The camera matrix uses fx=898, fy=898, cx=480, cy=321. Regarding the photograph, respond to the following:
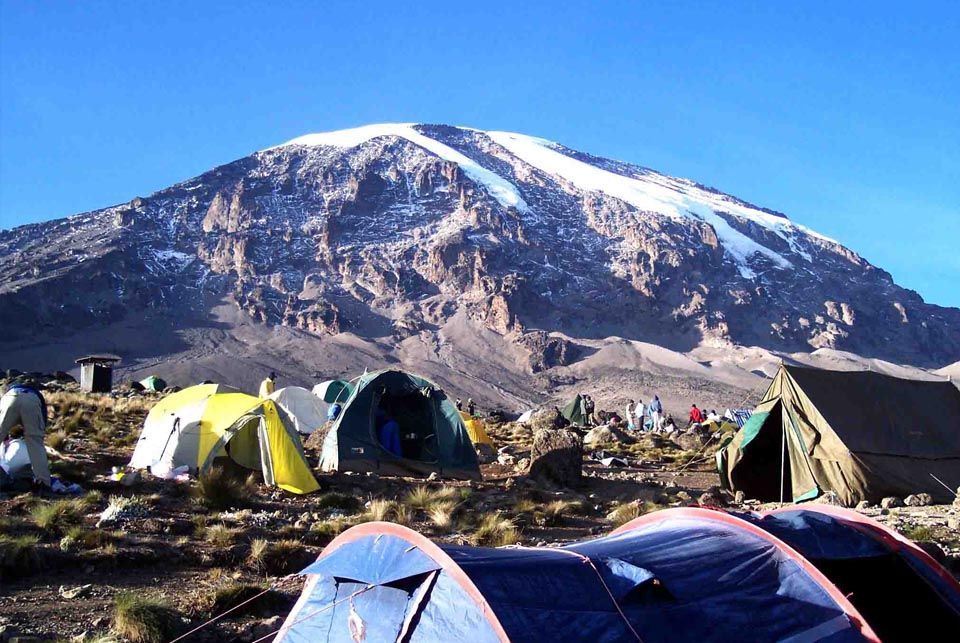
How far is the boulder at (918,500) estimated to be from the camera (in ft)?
40.5

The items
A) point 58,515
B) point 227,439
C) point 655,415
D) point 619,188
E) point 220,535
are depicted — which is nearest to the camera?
point 220,535

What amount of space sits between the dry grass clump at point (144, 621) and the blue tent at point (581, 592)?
1.14 metres

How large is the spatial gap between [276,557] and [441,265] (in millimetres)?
110762

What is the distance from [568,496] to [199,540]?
6.09 meters

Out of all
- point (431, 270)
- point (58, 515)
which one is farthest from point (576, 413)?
point (431, 270)

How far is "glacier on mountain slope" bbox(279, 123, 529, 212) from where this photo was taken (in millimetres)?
145000

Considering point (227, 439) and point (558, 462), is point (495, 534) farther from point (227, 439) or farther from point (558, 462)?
point (558, 462)

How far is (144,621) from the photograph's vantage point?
628cm

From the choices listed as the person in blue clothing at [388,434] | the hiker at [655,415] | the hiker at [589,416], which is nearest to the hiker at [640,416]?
the hiker at [655,415]

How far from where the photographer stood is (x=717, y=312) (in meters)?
116

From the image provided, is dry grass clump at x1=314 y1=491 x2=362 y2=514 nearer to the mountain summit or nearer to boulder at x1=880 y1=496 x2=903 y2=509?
boulder at x1=880 y1=496 x2=903 y2=509

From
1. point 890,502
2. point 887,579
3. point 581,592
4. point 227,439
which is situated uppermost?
point 227,439

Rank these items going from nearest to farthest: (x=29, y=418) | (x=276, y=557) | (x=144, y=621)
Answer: (x=144, y=621) < (x=276, y=557) < (x=29, y=418)

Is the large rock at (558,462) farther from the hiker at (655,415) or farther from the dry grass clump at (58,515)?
the hiker at (655,415)
